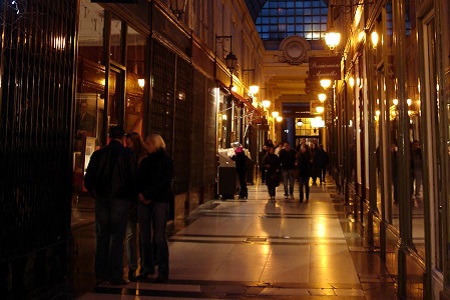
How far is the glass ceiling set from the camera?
39.4 meters

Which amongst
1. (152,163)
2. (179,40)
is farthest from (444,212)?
(179,40)

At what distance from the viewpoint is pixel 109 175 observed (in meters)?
5.34

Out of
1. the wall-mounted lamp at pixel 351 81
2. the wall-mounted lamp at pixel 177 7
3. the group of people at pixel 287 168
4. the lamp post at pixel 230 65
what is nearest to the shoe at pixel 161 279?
the wall-mounted lamp at pixel 177 7

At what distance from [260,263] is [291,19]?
3588cm

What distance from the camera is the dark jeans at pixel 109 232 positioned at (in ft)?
17.7

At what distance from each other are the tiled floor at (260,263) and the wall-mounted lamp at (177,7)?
15.2ft

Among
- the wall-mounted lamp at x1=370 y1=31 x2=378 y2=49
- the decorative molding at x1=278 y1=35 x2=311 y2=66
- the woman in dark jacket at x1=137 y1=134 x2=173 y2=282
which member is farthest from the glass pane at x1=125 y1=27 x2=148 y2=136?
the decorative molding at x1=278 y1=35 x2=311 y2=66

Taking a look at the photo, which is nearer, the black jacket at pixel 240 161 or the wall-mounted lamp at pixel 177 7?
the wall-mounted lamp at pixel 177 7

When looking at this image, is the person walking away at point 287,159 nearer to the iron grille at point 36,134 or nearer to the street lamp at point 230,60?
the street lamp at point 230,60

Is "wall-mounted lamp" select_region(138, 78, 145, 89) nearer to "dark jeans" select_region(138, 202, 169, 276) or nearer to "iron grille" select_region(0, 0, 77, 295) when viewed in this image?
"iron grille" select_region(0, 0, 77, 295)

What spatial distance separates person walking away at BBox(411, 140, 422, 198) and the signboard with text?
8.43 metres

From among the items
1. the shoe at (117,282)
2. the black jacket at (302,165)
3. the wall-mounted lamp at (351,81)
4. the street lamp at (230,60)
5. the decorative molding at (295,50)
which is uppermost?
the decorative molding at (295,50)

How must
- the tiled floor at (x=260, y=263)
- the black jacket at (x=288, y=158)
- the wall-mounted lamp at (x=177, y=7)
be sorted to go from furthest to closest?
the black jacket at (x=288, y=158)
the wall-mounted lamp at (x=177, y=7)
the tiled floor at (x=260, y=263)

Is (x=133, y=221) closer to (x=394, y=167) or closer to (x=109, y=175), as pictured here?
(x=109, y=175)
